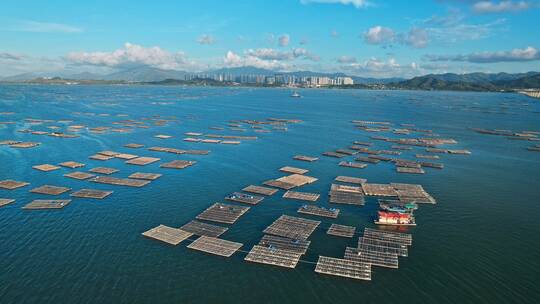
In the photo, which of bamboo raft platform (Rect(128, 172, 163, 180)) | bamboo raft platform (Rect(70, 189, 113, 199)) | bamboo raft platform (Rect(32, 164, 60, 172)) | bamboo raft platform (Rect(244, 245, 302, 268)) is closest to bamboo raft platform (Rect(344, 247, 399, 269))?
bamboo raft platform (Rect(244, 245, 302, 268))

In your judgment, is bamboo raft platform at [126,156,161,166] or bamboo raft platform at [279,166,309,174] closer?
bamboo raft platform at [279,166,309,174]

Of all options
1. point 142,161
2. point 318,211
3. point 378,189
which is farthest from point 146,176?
point 378,189

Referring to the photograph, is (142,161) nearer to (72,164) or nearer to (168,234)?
(72,164)

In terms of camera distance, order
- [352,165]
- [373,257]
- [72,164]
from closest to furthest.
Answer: [373,257]
[72,164]
[352,165]

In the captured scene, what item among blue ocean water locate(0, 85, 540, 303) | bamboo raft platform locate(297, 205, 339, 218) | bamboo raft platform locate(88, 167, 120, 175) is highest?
bamboo raft platform locate(88, 167, 120, 175)

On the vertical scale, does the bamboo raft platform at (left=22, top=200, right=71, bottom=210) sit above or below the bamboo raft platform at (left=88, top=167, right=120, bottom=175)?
below

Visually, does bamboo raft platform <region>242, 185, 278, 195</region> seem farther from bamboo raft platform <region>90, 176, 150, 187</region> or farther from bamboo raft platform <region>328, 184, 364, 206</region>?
bamboo raft platform <region>90, 176, 150, 187</region>

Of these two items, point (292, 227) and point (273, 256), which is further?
point (292, 227)

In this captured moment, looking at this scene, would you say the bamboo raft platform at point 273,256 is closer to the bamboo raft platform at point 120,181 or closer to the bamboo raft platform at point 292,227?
the bamboo raft platform at point 292,227
